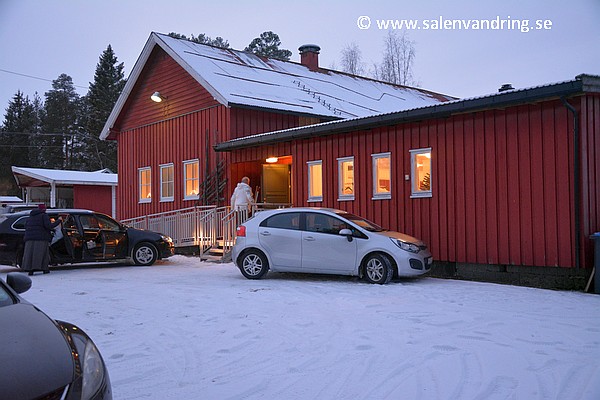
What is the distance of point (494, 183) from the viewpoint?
1138 cm

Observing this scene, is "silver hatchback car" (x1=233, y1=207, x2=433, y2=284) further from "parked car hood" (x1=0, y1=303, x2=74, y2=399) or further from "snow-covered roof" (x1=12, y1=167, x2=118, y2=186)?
"snow-covered roof" (x1=12, y1=167, x2=118, y2=186)

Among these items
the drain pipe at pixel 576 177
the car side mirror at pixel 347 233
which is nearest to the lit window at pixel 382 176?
the car side mirror at pixel 347 233

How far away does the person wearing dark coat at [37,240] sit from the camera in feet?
41.9

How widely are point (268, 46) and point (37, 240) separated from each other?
48919 mm

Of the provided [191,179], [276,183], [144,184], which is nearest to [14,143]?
[144,184]

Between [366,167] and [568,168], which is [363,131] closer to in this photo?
[366,167]

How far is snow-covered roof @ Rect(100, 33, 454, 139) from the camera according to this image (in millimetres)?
18656

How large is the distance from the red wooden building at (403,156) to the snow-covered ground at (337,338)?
1.15 meters

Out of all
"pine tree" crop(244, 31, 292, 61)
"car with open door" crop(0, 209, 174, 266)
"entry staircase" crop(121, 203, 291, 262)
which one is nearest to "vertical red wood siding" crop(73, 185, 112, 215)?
"entry staircase" crop(121, 203, 291, 262)

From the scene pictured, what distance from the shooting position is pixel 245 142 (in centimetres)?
1652

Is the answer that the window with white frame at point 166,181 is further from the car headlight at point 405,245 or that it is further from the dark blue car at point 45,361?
the dark blue car at point 45,361

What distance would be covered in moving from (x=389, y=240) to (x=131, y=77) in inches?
606

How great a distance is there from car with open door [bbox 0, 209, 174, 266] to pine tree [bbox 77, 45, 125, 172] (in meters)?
44.8

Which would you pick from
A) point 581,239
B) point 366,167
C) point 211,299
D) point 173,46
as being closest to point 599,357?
point 581,239
